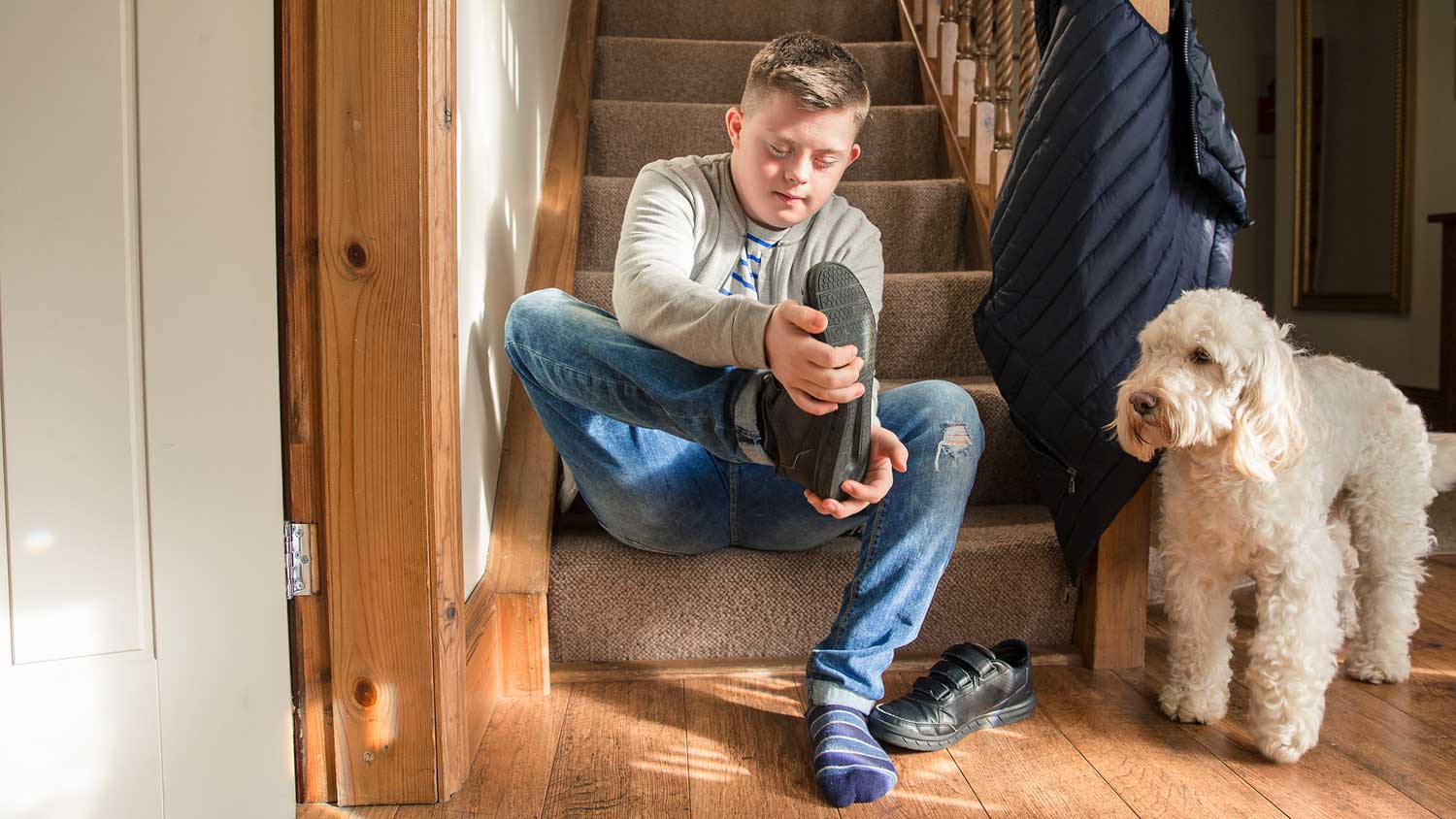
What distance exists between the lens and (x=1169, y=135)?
1.40 m

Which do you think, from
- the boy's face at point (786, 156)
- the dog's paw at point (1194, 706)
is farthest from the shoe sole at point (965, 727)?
the boy's face at point (786, 156)

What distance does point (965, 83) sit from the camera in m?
2.27

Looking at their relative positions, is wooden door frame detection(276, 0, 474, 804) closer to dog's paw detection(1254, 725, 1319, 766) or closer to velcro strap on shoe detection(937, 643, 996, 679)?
velcro strap on shoe detection(937, 643, 996, 679)

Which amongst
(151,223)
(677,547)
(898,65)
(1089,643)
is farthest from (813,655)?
(898,65)

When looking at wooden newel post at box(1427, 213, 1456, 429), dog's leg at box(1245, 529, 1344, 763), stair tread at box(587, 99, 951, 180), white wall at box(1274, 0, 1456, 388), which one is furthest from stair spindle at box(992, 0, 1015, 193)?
white wall at box(1274, 0, 1456, 388)

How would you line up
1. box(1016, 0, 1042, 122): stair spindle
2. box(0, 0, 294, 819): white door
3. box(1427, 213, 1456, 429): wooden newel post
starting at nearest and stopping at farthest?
box(0, 0, 294, 819): white door
box(1016, 0, 1042, 122): stair spindle
box(1427, 213, 1456, 429): wooden newel post

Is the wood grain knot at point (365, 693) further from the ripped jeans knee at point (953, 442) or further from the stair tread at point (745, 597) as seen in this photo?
the ripped jeans knee at point (953, 442)

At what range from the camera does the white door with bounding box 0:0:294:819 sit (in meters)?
0.90

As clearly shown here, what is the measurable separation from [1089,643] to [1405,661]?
0.44 metres

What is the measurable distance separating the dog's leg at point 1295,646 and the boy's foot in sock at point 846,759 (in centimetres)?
46

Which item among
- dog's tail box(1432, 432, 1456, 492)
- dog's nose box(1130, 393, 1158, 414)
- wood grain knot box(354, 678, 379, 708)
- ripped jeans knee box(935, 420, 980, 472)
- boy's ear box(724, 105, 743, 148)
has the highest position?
boy's ear box(724, 105, 743, 148)

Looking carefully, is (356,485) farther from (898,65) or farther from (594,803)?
(898,65)

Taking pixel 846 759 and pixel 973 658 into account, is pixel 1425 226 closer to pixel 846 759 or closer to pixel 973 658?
pixel 973 658

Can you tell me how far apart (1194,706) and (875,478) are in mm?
578
